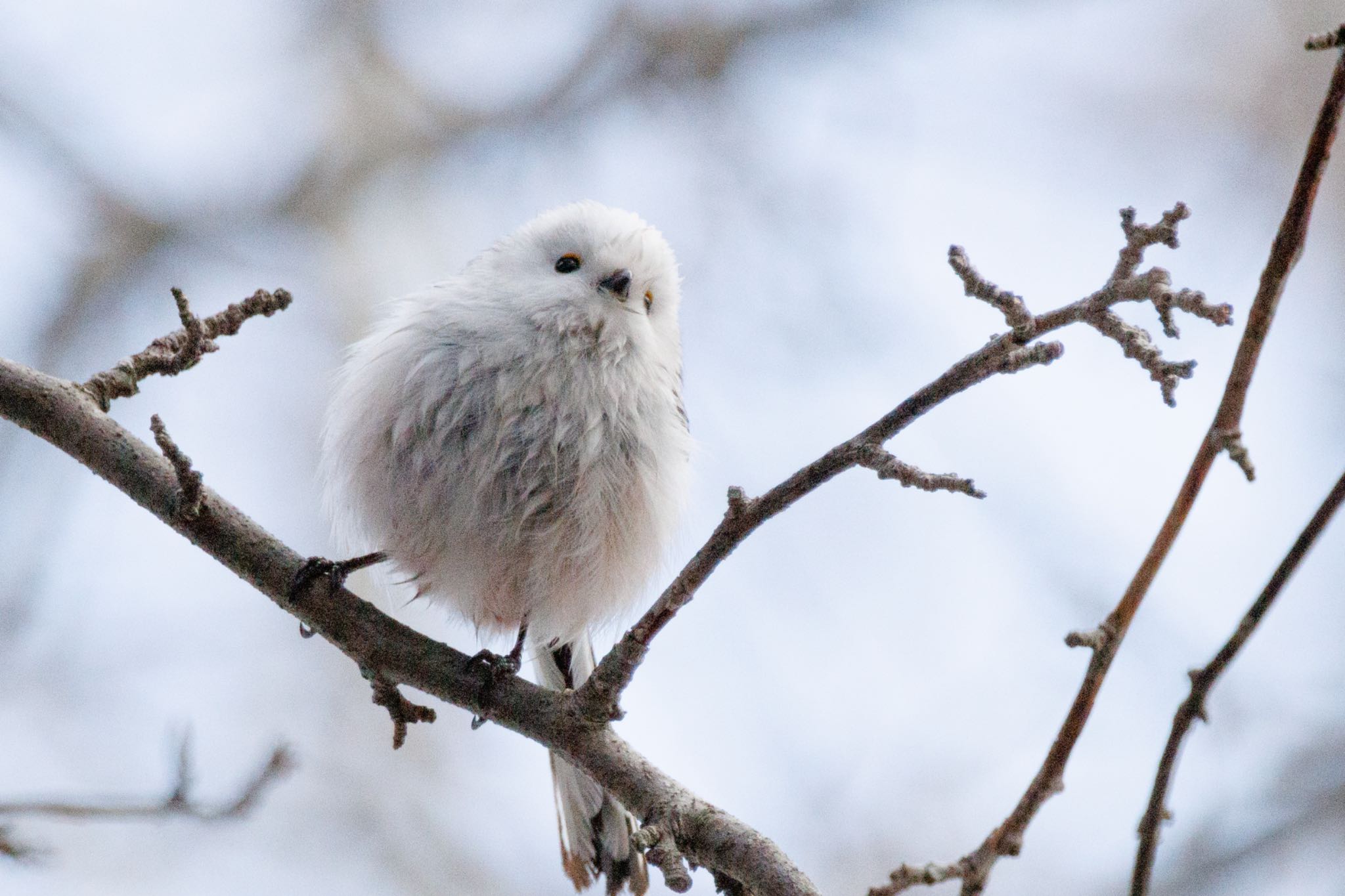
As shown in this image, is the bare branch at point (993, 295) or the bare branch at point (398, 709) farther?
the bare branch at point (398, 709)

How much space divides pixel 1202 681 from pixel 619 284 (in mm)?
2070

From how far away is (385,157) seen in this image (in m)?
6.30

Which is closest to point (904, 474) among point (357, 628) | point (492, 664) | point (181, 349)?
point (492, 664)

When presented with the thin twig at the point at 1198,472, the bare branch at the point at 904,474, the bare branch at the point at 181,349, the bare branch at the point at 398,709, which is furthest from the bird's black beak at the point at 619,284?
the thin twig at the point at 1198,472

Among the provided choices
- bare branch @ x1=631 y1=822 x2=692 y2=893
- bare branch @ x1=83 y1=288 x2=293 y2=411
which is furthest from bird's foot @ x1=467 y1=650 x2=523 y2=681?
bare branch @ x1=83 y1=288 x2=293 y2=411

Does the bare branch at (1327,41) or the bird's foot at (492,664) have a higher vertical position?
the bird's foot at (492,664)

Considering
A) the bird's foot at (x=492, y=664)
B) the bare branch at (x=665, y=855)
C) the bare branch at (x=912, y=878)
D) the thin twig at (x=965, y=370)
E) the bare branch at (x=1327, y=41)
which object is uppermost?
the bird's foot at (x=492, y=664)

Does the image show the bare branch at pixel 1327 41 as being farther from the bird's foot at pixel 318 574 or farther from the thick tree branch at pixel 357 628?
the bird's foot at pixel 318 574

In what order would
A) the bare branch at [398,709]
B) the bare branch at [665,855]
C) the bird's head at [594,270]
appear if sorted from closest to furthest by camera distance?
the bare branch at [665,855]
the bare branch at [398,709]
the bird's head at [594,270]

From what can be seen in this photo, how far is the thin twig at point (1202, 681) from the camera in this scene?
1.11m

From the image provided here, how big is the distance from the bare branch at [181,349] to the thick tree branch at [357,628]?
0.04m

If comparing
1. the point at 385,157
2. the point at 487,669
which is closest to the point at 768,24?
the point at 385,157

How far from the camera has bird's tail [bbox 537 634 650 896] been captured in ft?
9.39

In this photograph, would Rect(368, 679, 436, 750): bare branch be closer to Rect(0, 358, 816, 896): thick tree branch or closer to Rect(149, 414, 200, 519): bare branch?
Rect(0, 358, 816, 896): thick tree branch
